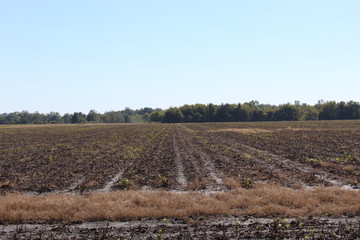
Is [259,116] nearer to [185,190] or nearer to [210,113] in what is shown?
[210,113]

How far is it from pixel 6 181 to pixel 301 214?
14282 millimetres

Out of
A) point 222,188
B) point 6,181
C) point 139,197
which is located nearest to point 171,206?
point 139,197

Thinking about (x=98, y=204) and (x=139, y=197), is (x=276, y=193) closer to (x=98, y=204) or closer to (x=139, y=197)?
(x=139, y=197)

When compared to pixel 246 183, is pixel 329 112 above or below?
above

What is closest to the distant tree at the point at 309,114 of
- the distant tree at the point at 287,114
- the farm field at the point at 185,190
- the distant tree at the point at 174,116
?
the distant tree at the point at 287,114

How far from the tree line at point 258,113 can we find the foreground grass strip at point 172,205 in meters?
165

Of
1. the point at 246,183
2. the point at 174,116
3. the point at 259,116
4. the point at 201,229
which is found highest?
the point at 174,116

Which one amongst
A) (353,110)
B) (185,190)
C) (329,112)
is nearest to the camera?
(185,190)

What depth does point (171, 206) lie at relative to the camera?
10578 mm

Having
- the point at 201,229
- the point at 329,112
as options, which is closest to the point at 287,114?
the point at 329,112

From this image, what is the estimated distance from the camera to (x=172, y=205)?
10641 millimetres

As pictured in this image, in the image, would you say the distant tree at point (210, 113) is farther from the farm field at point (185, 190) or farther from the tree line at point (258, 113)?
the farm field at point (185, 190)

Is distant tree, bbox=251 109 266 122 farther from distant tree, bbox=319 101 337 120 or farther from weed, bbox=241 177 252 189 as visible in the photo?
weed, bbox=241 177 252 189

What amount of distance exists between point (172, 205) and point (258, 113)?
171 metres
